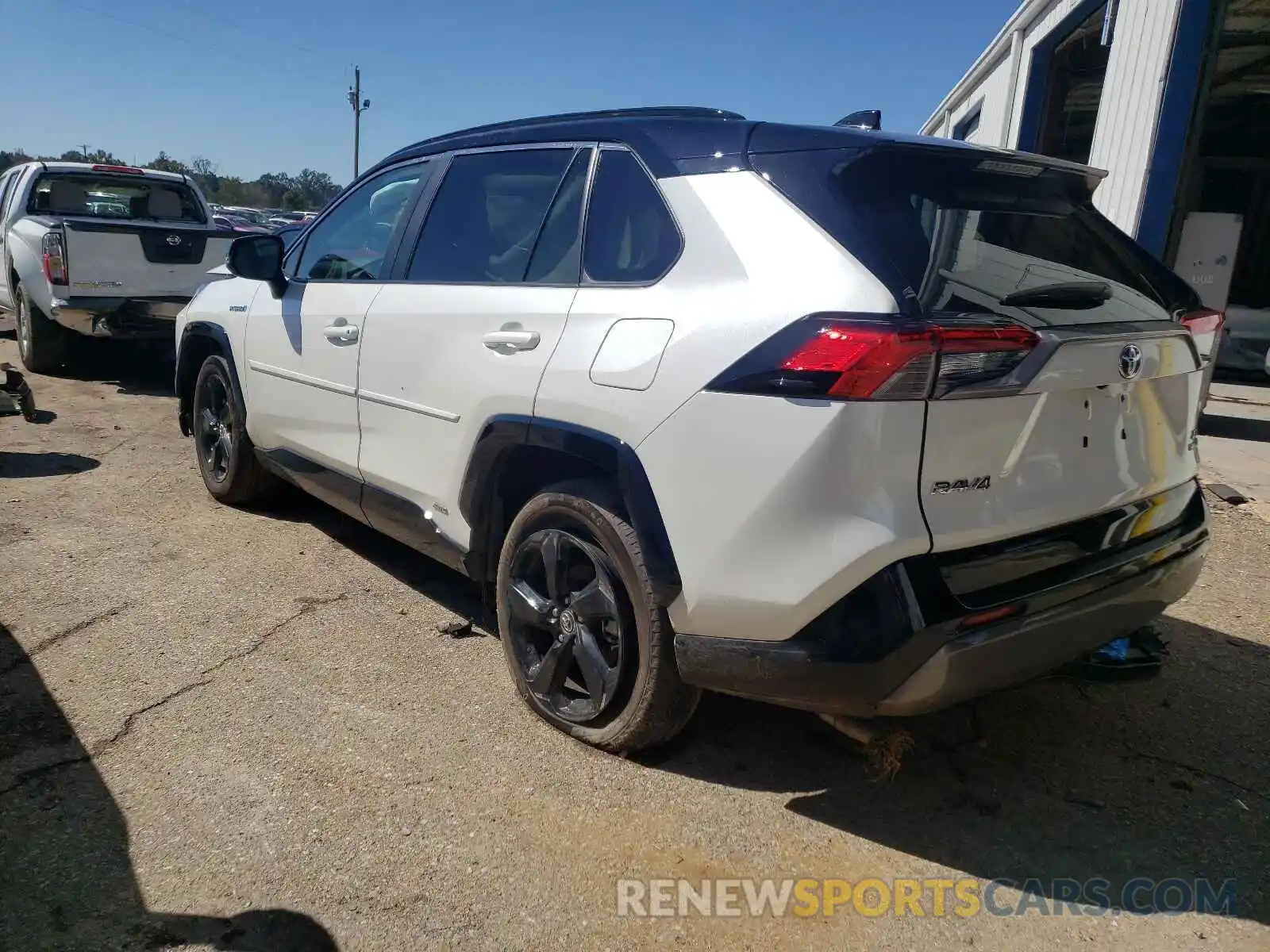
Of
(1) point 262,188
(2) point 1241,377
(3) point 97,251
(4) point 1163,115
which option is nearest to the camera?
(4) point 1163,115

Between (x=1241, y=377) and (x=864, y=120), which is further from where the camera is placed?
(x=1241, y=377)

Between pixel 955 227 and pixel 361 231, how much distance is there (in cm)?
265

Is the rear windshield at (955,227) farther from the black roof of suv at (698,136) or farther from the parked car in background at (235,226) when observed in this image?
the parked car in background at (235,226)

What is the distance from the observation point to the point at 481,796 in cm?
279

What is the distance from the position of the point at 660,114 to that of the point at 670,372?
3.17ft

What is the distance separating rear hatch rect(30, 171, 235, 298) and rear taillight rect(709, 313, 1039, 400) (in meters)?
7.38

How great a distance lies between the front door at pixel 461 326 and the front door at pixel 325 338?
A: 0.17 meters

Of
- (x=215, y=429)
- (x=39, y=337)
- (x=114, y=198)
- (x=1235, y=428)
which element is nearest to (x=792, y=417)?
(x=215, y=429)

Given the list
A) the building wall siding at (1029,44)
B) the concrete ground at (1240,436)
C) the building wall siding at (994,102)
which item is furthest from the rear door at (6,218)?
the concrete ground at (1240,436)

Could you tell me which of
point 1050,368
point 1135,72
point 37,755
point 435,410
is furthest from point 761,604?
point 1135,72

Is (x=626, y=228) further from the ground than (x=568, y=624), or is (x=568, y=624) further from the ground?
(x=626, y=228)

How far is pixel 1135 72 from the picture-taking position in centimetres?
794

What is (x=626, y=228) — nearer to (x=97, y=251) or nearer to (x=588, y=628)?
(x=588, y=628)

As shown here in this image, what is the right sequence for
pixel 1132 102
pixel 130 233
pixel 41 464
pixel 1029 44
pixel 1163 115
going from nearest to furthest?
pixel 41 464
pixel 1163 115
pixel 1132 102
pixel 130 233
pixel 1029 44
